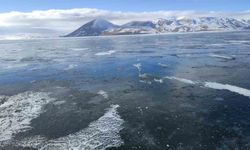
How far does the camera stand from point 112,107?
2139 cm

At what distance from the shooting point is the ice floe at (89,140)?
606 inches

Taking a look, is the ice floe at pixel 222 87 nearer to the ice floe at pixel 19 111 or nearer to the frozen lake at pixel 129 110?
the frozen lake at pixel 129 110

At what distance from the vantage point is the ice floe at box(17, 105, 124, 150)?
15.4 m

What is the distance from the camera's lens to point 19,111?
21.2m

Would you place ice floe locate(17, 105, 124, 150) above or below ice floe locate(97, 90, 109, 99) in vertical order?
above

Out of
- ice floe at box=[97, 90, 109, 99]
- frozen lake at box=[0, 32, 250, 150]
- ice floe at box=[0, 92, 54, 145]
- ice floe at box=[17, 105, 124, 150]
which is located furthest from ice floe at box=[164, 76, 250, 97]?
ice floe at box=[0, 92, 54, 145]

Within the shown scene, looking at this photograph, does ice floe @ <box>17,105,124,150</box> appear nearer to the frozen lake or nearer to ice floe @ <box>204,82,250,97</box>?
the frozen lake

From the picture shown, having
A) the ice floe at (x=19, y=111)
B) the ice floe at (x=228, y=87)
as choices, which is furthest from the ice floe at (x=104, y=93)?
the ice floe at (x=228, y=87)

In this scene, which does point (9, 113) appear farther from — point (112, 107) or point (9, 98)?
point (112, 107)

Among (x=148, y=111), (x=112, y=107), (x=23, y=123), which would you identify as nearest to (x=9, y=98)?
(x=23, y=123)

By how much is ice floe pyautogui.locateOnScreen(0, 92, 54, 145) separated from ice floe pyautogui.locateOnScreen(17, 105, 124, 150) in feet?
6.38

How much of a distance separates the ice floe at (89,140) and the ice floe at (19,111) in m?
1.95

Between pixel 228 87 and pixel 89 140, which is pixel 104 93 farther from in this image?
pixel 228 87

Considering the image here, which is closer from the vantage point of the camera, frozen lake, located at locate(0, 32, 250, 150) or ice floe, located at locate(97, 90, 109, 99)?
frozen lake, located at locate(0, 32, 250, 150)
